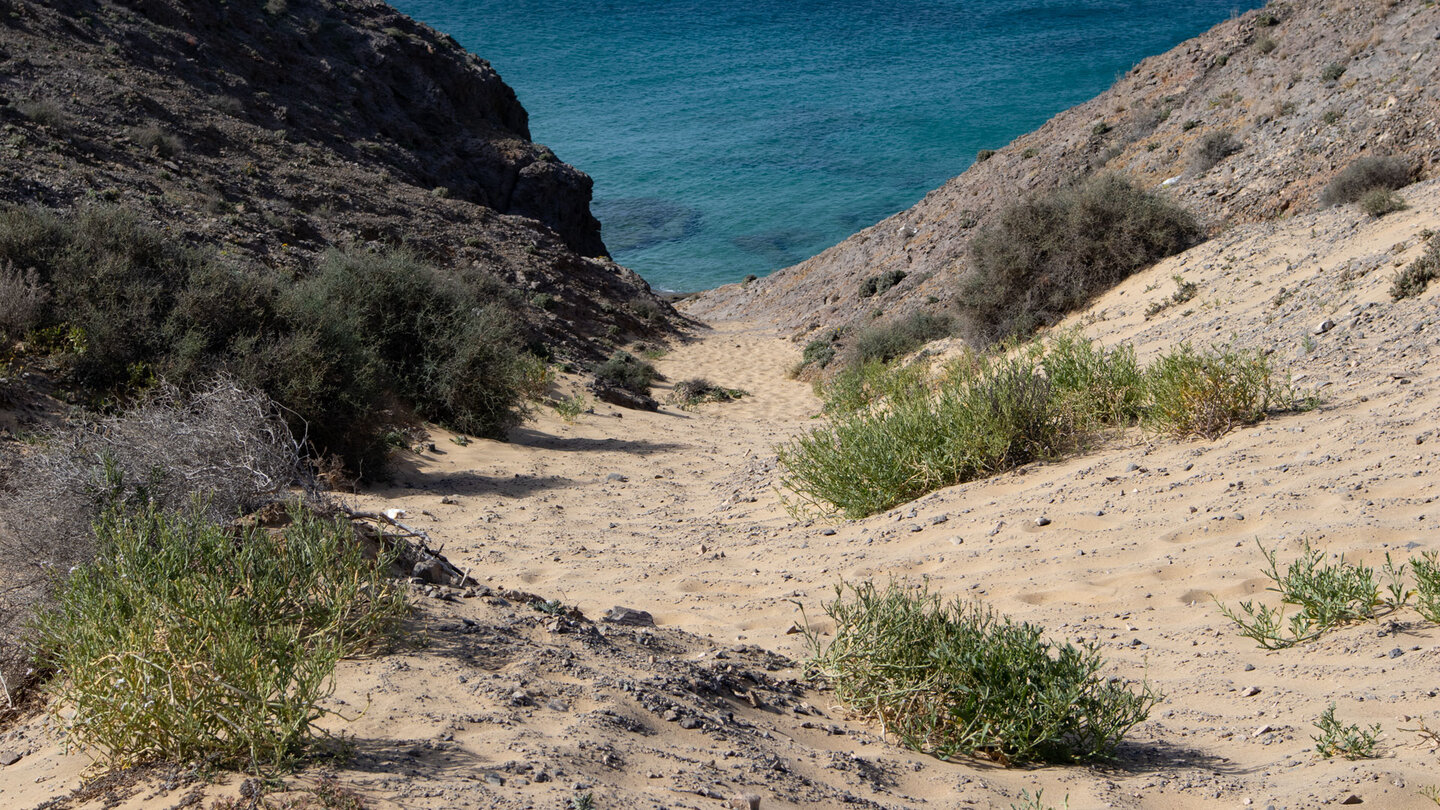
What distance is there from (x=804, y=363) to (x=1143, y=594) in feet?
43.6

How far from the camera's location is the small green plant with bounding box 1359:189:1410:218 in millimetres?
10164

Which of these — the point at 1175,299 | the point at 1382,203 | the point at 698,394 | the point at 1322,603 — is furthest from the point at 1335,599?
the point at 698,394

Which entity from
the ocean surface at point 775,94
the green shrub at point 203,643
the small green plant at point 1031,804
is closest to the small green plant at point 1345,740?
the small green plant at point 1031,804

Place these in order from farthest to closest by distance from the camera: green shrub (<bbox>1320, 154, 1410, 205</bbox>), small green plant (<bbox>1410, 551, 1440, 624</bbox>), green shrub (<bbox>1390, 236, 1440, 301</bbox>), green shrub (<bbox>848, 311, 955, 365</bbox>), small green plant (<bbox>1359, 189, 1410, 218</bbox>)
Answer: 1. green shrub (<bbox>848, 311, 955, 365</bbox>)
2. green shrub (<bbox>1320, 154, 1410, 205</bbox>)
3. small green plant (<bbox>1359, 189, 1410, 218</bbox>)
4. green shrub (<bbox>1390, 236, 1440, 301</bbox>)
5. small green plant (<bbox>1410, 551, 1440, 624</bbox>)

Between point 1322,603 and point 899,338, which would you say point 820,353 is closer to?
point 899,338

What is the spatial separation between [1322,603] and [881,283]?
17.6m

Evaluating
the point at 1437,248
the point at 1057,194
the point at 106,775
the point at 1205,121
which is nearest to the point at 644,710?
the point at 106,775

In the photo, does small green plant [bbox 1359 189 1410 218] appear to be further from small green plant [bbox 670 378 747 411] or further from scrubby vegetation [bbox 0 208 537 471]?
scrubby vegetation [bbox 0 208 537 471]

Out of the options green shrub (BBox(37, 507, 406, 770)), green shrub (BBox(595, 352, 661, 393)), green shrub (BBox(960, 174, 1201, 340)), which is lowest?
green shrub (BBox(37, 507, 406, 770))

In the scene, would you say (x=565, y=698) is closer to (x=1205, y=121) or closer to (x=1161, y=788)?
(x=1161, y=788)

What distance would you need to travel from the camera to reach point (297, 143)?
69.5ft

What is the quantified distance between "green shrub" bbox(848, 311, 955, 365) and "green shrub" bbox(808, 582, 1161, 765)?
11.9m

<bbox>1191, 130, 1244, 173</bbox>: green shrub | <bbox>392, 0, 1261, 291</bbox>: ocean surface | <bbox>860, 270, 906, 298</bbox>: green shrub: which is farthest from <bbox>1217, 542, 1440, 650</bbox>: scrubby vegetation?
<bbox>392, 0, 1261, 291</bbox>: ocean surface

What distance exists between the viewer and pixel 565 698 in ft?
9.80
